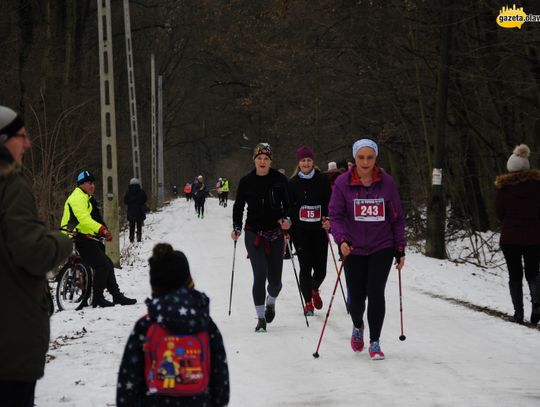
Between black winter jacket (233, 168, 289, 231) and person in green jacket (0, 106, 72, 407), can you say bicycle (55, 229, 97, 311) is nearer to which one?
black winter jacket (233, 168, 289, 231)

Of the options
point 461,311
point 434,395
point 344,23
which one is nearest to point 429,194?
point 344,23

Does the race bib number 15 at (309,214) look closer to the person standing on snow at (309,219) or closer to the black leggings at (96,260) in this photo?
the person standing on snow at (309,219)

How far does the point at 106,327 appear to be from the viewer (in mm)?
9867

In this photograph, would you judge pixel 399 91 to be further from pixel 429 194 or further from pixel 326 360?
pixel 326 360

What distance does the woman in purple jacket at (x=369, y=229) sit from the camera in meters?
7.49

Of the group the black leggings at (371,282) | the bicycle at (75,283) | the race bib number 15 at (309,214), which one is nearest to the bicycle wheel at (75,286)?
the bicycle at (75,283)

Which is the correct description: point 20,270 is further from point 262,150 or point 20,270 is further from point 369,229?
point 262,150

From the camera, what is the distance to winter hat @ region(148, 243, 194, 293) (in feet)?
12.7

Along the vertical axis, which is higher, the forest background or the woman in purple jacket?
the forest background

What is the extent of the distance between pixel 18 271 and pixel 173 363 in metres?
0.84

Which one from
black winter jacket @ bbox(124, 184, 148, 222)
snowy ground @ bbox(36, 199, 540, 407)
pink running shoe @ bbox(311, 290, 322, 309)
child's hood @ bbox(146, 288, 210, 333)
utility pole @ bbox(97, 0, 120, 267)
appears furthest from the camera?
black winter jacket @ bbox(124, 184, 148, 222)

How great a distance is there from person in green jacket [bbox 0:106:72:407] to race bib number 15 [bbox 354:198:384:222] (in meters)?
4.29

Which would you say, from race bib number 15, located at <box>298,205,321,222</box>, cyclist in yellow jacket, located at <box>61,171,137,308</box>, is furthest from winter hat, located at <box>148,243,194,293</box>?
cyclist in yellow jacket, located at <box>61,171,137,308</box>

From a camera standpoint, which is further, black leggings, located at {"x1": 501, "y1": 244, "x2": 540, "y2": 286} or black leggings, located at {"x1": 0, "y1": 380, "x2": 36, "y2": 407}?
black leggings, located at {"x1": 501, "y1": 244, "x2": 540, "y2": 286}
